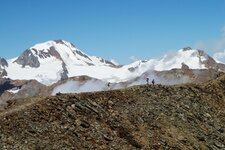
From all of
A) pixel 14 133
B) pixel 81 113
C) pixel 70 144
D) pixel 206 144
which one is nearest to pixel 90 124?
pixel 81 113

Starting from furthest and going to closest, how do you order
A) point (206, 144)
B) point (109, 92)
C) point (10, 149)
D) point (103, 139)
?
point (109, 92) → point (206, 144) → point (103, 139) → point (10, 149)

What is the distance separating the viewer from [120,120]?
47531 mm

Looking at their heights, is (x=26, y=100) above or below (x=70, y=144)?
above

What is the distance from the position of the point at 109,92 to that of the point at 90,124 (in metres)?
8.61

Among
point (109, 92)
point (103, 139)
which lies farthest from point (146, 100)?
point (103, 139)

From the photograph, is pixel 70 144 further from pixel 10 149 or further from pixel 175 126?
pixel 175 126

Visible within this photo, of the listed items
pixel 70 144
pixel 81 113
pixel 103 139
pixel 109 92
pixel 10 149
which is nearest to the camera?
pixel 10 149

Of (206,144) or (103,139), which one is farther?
(206,144)

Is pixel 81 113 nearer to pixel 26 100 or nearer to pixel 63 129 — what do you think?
pixel 63 129

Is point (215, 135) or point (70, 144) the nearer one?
point (70, 144)

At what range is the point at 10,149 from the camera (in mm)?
37281

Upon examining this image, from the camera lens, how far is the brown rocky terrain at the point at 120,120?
40875mm

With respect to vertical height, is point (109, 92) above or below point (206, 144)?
above

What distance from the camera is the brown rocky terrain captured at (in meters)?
40.9
